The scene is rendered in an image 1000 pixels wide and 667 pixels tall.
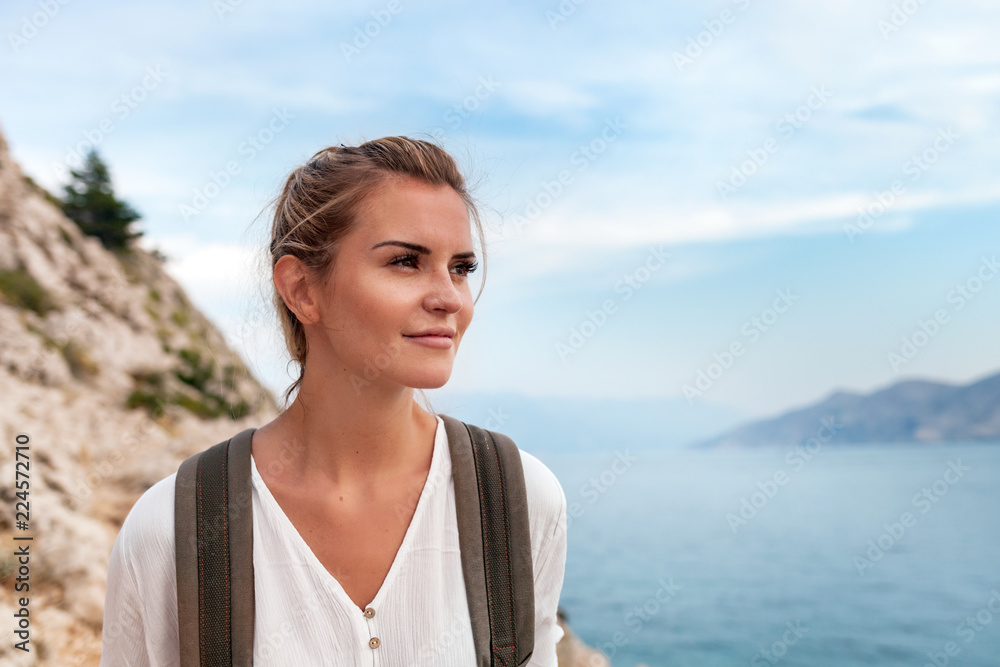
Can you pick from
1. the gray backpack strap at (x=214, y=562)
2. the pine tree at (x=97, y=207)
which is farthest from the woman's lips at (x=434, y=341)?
the pine tree at (x=97, y=207)

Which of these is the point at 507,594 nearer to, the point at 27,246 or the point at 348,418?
the point at 348,418

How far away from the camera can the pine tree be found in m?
31.7

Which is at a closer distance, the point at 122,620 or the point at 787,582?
the point at 122,620

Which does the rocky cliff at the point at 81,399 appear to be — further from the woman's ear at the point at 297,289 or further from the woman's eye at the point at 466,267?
the woman's eye at the point at 466,267

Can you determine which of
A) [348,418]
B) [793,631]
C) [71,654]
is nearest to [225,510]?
[348,418]

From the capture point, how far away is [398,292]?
88.5 inches

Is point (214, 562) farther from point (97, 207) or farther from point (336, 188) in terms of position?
point (97, 207)

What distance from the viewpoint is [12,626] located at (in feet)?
19.4

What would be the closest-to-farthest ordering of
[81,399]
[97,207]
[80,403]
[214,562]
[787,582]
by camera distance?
[214,562], [80,403], [81,399], [97,207], [787,582]

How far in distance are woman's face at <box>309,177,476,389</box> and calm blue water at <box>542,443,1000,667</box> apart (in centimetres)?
380

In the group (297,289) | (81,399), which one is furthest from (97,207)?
(297,289)

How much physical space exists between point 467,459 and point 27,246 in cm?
2550

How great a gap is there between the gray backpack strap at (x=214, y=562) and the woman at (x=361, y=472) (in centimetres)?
6

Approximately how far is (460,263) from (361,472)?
2.61 feet
